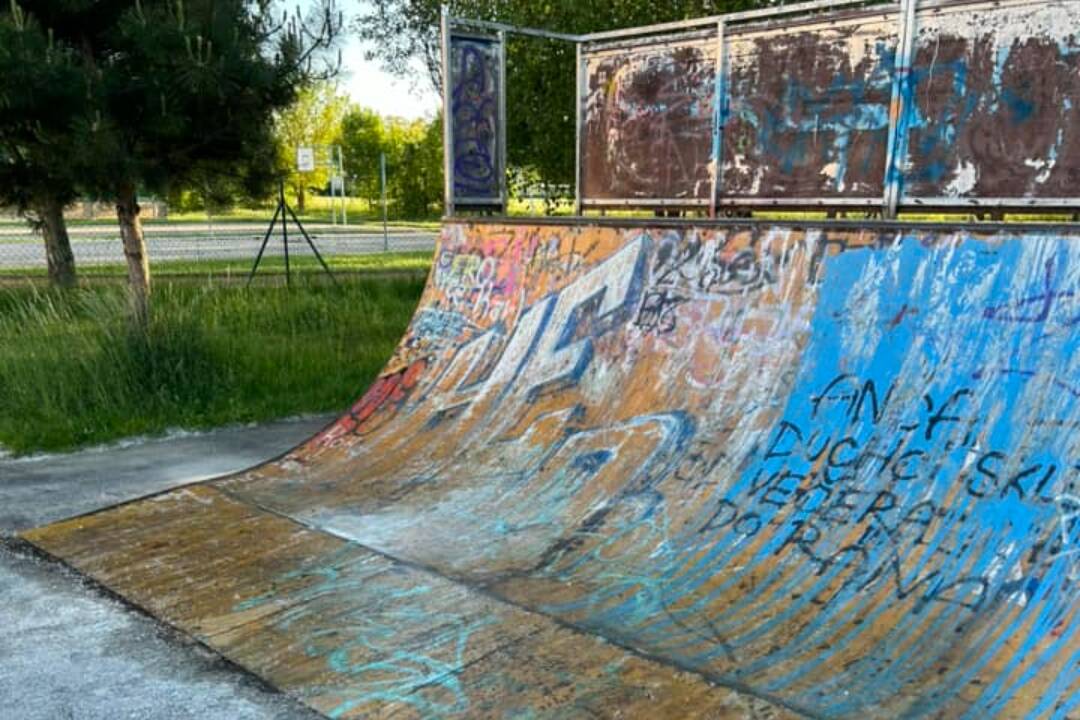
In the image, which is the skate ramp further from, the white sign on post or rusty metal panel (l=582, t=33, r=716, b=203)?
the white sign on post

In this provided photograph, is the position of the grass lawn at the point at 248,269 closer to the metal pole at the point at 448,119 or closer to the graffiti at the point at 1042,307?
the metal pole at the point at 448,119

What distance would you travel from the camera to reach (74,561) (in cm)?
502

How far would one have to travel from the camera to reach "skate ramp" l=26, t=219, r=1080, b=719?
3.52 metres

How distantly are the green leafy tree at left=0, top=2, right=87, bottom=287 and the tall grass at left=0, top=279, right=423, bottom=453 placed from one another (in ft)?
5.47

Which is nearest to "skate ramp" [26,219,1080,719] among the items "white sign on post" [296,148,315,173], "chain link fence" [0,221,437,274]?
"white sign on post" [296,148,315,173]

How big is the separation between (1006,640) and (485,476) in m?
3.20

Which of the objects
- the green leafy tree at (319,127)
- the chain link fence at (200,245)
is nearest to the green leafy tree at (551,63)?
the chain link fence at (200,245)

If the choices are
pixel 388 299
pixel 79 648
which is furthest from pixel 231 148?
pixel 79 648

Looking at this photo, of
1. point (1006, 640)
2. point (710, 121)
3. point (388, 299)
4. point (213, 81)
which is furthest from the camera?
point (388, 299)

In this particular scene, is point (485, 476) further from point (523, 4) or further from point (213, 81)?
point (523, 4)

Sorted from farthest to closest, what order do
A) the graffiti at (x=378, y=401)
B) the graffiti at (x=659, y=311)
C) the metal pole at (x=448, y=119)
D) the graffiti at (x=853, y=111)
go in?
the metal pole at (x=448, y=119) → the graffiti at (x=378, y=401) → the graffiti at (x=659, y=311) → the graffiti at (x=853, y=111)

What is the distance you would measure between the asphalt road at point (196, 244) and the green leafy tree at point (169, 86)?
10567mm

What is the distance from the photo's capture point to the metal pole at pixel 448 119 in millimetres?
7484

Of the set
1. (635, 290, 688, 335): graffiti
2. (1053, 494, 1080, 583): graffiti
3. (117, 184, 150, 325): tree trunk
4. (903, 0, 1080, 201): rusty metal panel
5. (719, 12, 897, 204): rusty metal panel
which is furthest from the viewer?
(117, 184, 150, 325): tree trunk
